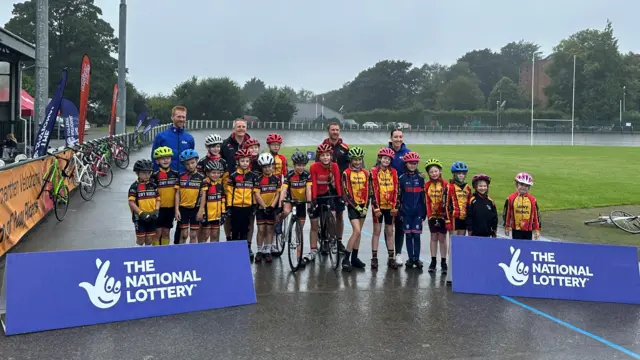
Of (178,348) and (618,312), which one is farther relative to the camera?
(618,312)

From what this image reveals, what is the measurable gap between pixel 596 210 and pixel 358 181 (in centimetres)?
1045

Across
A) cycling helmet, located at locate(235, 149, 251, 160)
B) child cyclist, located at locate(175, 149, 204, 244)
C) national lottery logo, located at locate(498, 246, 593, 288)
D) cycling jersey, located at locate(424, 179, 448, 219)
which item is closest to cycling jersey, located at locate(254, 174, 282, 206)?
cycling helmet, located at locate(235, 149, 251, 160)

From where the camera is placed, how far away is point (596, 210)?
54.0ft

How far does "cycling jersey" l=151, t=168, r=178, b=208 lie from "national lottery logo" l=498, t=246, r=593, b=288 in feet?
14.5

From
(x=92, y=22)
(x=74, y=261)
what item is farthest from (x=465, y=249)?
(x=92, y=22)

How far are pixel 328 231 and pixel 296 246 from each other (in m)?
0.75

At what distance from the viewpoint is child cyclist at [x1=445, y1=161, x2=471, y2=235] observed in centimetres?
855

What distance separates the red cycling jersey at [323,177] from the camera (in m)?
8.88

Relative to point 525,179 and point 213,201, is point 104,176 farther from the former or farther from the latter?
point 525,179

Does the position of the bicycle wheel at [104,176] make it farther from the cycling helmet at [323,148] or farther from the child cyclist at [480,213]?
the child cyclist at [480,213]

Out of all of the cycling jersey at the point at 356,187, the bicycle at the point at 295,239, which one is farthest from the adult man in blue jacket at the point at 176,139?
the cycling jersey at the point at 356,187

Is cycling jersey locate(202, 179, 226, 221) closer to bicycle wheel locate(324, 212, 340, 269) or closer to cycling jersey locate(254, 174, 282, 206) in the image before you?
cycling jersey locate(254, 174, 282, 206)

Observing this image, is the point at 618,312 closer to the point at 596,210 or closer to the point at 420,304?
the point at 420,304

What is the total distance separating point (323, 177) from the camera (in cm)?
891
